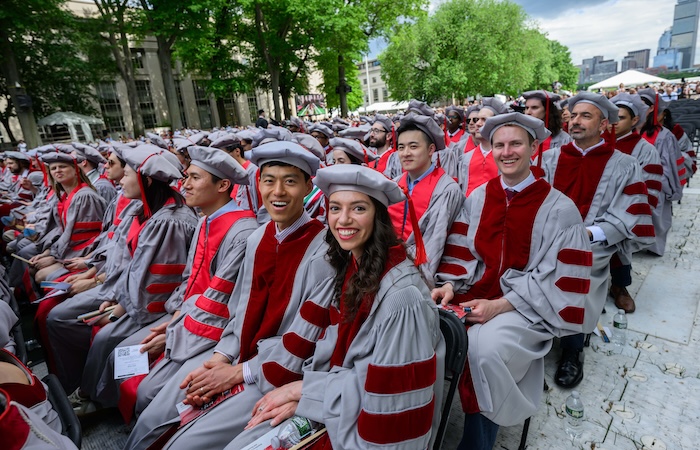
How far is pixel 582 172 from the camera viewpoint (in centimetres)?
344

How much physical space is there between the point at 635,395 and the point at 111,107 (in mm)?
40341

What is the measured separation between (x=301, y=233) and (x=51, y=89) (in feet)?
99.1

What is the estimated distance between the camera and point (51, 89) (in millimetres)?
24281

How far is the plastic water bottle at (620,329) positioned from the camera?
3.28 m

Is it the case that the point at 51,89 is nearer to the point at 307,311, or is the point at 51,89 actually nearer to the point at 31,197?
the point at 31,197

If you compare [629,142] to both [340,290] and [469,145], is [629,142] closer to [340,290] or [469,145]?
[469,145]

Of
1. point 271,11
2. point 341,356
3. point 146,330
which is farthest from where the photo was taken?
point 271,11

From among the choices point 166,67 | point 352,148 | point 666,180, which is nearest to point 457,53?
point 166,67

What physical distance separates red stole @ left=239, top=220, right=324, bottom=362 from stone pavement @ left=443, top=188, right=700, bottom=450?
1.40m

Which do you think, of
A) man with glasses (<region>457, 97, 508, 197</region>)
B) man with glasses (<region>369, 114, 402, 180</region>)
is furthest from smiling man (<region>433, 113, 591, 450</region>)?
man with glasses (<region>369, 114, 402, 180</region>)

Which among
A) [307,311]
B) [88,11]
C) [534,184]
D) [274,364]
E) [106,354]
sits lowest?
[106,354]

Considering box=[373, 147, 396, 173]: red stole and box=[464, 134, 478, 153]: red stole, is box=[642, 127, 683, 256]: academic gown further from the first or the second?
box=[373, 147, 396, 173]: red stole

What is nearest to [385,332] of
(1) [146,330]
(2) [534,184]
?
(2) [534,184]

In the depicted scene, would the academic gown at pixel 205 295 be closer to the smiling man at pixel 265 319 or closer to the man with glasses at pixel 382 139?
the smiling man at pixel 265 319
